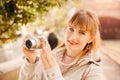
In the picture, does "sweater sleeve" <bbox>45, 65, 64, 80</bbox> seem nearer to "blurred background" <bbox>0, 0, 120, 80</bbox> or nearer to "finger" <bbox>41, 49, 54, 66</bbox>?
"finger" <bbox>41, 49, 54, 66</bbox>

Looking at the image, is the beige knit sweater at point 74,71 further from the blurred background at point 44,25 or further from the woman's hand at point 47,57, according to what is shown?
the blurred background at point 44,25

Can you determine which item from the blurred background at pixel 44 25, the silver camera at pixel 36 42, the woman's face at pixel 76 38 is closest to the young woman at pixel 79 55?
the woman's face at pixel 76 38

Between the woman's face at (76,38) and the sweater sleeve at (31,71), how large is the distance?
175 mm

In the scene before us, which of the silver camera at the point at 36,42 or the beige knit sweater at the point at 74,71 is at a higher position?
the silver camera at the point at 36,42

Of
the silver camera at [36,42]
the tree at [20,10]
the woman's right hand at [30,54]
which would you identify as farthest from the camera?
the tree at [20,10]

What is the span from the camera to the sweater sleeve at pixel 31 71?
4.03 ft

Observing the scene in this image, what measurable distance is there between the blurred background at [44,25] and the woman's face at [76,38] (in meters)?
0.44

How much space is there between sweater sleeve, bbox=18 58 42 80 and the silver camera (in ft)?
0.62

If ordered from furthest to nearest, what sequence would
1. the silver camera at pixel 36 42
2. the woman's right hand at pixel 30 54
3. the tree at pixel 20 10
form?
the tree at pixel 20 10
the woman's right hand at pixel 30 54
the silver camera at pixel 36 42

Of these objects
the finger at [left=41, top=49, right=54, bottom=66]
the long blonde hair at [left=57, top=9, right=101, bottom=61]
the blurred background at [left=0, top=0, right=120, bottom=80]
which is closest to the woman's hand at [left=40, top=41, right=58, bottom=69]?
the finger at [left=41, top=49, right=54, bottom=66]

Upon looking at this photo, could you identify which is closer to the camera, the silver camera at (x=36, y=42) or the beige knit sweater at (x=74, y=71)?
the silver camera at (x=36, y=42)

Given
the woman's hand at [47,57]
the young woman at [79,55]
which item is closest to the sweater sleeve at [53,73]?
the woman's hand at [47,57]

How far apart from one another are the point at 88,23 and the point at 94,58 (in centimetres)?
18

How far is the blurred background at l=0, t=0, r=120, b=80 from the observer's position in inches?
66.7
